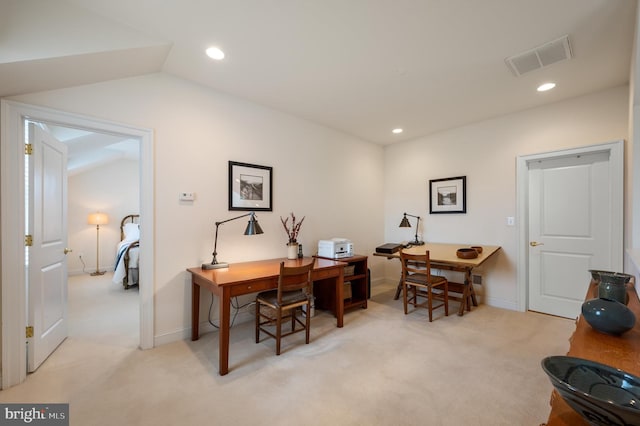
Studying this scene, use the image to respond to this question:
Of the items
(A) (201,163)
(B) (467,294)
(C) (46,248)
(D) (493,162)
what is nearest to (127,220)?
(C) (46,248)

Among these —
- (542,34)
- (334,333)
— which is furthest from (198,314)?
(542,34)

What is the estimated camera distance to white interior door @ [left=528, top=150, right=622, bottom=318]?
301 centimetres

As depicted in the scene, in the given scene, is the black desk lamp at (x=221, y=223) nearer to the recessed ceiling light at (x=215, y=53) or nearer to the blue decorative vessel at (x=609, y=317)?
the recessed ceiling light at (x=215, y=53)

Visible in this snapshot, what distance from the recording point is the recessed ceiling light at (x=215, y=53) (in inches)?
89.2

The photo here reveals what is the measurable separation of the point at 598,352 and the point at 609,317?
256mm

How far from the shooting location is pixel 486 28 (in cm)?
200

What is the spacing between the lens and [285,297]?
2553 mm

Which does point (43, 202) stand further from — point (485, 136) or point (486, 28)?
point (485, 136)

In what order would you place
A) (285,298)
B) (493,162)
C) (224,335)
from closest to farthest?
1. (224,335)
2. (285,298)
3. (493,162)

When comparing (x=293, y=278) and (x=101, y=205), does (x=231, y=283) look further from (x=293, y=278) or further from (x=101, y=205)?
(x=101, y=205)

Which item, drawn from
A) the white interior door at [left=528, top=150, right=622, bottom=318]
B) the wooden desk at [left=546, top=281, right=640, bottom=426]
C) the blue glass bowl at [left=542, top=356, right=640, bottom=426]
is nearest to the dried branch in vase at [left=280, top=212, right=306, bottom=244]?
the wooden desk at [left=546, top=281, right=640, bottom=426]

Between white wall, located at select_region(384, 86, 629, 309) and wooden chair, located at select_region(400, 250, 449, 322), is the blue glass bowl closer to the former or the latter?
wooden chair, located at select_region(400, 250, 449, 322)

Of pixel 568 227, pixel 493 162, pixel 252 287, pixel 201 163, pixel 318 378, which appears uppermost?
pixel 493 162

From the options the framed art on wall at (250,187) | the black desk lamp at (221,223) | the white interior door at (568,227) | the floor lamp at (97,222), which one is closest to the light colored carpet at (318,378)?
the white interior door at (568,227)
